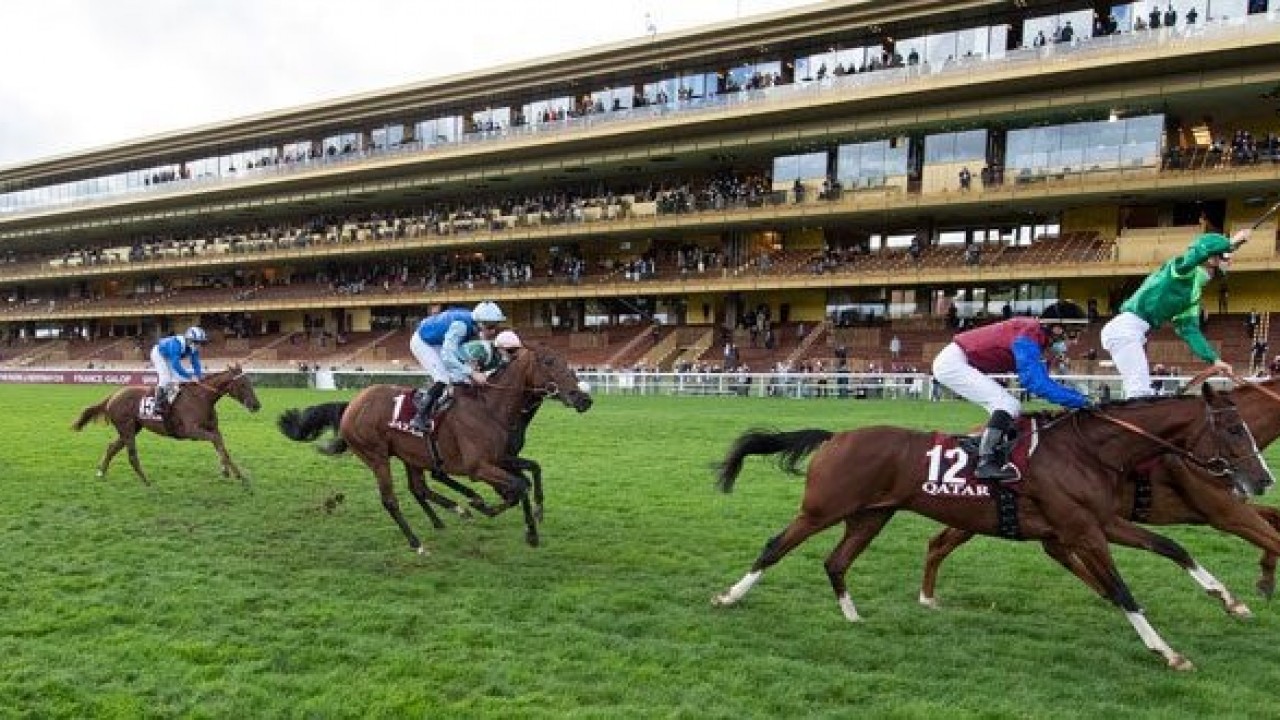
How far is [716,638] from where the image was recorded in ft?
16.6

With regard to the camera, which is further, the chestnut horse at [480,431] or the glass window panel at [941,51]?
the glass window panel at [941,51]

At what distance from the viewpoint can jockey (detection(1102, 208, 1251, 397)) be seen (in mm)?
5477

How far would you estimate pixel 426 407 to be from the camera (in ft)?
25.1

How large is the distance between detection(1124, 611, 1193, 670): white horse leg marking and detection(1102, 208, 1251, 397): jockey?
160 centimetres

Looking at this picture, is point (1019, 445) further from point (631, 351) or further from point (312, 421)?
point (631, 351)

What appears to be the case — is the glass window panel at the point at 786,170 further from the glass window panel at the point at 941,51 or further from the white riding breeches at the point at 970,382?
the white riding breeches at the point at 970,382

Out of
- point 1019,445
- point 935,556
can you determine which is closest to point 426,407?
point 935,556

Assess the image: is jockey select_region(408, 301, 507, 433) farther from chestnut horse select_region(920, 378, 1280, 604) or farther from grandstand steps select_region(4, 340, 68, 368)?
grandstand steps select_region(4, 340, 68, 368)

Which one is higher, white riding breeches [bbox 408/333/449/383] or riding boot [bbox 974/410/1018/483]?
white riding breeches [bbox 408/333/449/383]

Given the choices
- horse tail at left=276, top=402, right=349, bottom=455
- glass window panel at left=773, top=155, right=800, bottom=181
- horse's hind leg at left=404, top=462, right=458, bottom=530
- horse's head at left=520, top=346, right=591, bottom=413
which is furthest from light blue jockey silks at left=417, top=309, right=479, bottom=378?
glass window panel at left=773, top=155, right=800, bottom=181

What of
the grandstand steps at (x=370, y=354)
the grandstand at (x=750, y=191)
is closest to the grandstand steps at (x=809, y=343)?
the grandstand at (x=750, y=191)

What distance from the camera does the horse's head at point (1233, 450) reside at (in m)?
4.93

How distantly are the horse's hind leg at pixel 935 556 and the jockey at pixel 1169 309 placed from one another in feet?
4.67

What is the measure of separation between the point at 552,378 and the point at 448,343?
1.03 meters
